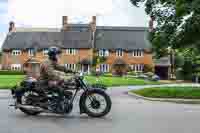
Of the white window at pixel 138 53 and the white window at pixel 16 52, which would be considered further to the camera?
the white window at pixel 16 52

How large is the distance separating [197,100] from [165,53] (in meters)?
8.50

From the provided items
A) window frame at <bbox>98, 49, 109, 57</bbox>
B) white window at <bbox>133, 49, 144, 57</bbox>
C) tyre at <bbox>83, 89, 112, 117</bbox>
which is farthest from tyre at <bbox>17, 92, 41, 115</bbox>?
white window at <bbox>133, 49, 144, 57</bbox>

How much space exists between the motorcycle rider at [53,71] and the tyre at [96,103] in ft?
2.20

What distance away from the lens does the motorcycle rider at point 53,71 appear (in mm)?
11781

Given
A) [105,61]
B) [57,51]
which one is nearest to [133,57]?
[105,61]

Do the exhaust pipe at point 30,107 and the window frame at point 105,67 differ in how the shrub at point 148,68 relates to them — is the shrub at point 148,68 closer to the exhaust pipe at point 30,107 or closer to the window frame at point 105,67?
the window frame at point 105,67

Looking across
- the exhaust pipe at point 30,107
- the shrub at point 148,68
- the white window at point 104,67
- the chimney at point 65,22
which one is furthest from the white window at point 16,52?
the exhaust pipe at point 30,107

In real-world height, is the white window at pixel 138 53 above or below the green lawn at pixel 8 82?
above

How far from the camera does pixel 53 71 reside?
467 inches

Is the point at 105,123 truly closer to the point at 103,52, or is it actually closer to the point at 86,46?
the point at 86,46

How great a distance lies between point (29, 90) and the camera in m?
12.0

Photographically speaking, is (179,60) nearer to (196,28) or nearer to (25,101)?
(196,28)

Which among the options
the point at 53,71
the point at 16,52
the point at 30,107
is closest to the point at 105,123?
the point at 53,71

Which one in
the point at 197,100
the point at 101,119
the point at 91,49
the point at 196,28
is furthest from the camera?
the point at 91,49
